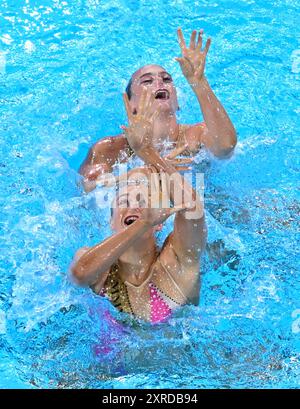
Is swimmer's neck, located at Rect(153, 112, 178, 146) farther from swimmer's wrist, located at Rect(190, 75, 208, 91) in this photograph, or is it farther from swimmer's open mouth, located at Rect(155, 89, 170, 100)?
swimmer's wrist, located at Rect(190, 75, 208, 91)

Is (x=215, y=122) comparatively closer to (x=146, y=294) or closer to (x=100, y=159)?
(x=100, y=159)

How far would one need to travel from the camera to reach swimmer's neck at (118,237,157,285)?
107 inches

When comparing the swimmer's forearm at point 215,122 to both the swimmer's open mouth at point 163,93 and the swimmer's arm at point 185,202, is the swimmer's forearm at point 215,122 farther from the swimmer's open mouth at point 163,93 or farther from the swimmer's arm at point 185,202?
the swimmer's arm at point 185,202

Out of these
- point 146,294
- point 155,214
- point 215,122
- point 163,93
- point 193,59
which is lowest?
point 146,294

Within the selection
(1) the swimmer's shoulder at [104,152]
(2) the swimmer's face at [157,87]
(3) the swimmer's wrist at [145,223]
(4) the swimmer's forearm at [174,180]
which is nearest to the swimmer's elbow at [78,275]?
(3) the swimmer's wrist at [145,223]

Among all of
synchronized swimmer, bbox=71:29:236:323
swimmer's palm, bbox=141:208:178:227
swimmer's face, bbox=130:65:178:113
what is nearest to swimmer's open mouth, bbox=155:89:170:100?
swimmer's face, bbox=130:65:178:113

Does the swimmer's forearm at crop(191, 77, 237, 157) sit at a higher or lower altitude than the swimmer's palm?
higher

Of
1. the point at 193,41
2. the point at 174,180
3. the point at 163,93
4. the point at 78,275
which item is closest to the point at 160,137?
the point at 163,93

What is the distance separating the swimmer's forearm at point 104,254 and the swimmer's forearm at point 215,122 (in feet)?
3.33

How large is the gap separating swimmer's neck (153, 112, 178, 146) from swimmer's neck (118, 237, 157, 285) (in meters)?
1.07

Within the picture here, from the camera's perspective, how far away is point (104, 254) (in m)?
2.54

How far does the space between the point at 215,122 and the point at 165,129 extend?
1.61 feet

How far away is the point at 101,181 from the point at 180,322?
43.2 inches

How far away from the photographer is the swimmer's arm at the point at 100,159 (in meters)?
3.75
